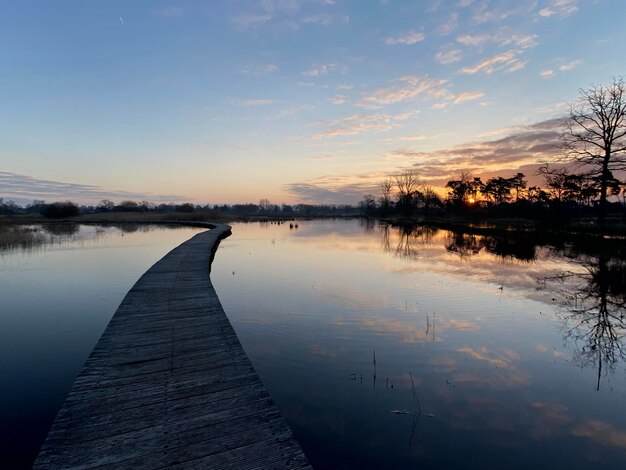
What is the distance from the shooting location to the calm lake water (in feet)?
14.8

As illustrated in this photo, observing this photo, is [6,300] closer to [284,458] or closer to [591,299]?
[284,458]

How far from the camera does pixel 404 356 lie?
700 centimetres

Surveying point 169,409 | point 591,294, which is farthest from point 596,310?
point 169,409

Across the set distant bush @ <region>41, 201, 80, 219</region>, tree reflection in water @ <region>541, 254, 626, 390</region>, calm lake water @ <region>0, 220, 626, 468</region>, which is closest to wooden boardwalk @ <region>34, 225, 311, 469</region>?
calm lake water @ <region>0, 220, 626, 468</region>

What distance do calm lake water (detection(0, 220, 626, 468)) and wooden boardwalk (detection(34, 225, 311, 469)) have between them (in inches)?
39.4

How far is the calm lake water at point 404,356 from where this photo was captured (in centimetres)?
450

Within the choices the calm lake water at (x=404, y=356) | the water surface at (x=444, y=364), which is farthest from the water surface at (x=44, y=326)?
the water surface at (x=444, y=364)

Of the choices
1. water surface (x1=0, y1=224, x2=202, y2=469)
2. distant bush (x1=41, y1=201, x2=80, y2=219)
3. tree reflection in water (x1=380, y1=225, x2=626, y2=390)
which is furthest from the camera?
distant bush (x1=41, y1=201, x2=80, y2=219)

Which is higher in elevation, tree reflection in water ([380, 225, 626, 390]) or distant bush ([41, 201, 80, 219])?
distant bush ([41, 201, 80, 219])

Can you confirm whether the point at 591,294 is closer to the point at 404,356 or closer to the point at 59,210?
the point at 404,356

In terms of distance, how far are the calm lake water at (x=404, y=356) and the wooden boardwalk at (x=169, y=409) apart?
1.00 m

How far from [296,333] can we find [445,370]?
3.46 m

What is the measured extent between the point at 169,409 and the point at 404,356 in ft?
15.5

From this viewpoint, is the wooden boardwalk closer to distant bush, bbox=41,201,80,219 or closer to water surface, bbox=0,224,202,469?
water surface, bbox=0,224,202,469
